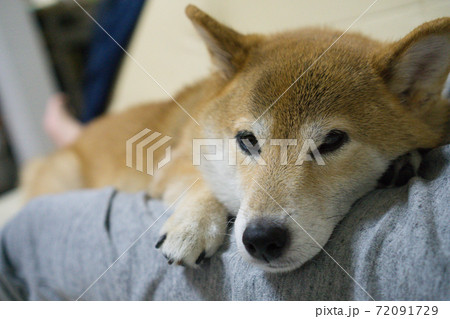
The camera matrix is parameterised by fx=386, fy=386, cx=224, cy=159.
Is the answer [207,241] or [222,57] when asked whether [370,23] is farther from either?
[207,241]

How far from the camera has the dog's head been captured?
0.68 metres

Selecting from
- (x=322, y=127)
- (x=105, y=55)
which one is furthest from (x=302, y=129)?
(x=105, y=55)

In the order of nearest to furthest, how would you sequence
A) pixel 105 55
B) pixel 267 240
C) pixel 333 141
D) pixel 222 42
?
pixel 267 240, pixel 333 141, pixel 222 42, pixel 105 55

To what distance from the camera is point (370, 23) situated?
772 mm

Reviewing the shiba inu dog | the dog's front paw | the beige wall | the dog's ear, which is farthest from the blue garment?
the dog's front paw

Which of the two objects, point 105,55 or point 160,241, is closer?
point 160,241

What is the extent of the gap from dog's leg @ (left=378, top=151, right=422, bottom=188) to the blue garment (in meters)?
1.09

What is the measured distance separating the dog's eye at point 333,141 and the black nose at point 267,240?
7.6 inches

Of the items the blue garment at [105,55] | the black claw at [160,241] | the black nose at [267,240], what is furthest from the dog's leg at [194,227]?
the blue garment at [105,55]

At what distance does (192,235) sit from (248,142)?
225mm

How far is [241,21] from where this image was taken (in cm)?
90

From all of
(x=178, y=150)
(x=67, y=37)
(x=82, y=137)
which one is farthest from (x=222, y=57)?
(x=67, y=37)

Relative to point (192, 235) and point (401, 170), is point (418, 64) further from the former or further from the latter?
point (192, 235)

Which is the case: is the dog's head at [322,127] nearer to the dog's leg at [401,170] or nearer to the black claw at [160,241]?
the dog's leg at [401,170]
